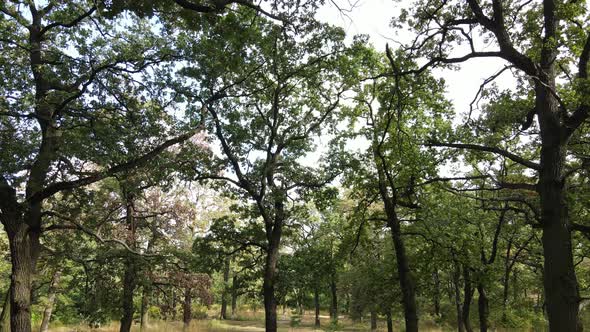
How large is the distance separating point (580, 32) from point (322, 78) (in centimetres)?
856

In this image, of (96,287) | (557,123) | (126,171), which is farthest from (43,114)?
(557,123)

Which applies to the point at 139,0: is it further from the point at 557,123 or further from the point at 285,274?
the point at 285,274

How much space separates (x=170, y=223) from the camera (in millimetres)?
19875

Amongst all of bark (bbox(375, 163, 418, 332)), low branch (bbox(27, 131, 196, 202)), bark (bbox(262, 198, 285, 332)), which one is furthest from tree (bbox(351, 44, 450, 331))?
low branch (bbox(27, 131, 196, 202))

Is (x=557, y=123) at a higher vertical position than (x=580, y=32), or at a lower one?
lower

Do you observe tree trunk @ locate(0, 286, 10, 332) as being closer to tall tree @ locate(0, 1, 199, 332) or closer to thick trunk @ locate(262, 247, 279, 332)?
tall tree @ locate(0, 1, 199, 332)

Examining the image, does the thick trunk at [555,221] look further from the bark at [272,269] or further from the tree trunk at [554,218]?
the bark at [272,269]

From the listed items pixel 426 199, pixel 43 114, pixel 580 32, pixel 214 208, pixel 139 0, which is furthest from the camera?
pixel 214 208

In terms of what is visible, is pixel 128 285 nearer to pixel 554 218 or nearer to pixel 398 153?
pixel 398 153

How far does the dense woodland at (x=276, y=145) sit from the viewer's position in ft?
22.5

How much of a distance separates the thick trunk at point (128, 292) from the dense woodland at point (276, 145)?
117mm

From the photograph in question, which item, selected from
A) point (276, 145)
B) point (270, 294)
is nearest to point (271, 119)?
point (276, 145)

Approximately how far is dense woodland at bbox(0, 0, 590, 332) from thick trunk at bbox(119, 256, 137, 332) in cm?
12

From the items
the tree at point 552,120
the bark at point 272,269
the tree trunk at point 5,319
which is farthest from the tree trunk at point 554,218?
the tree trunk at point 5,319
